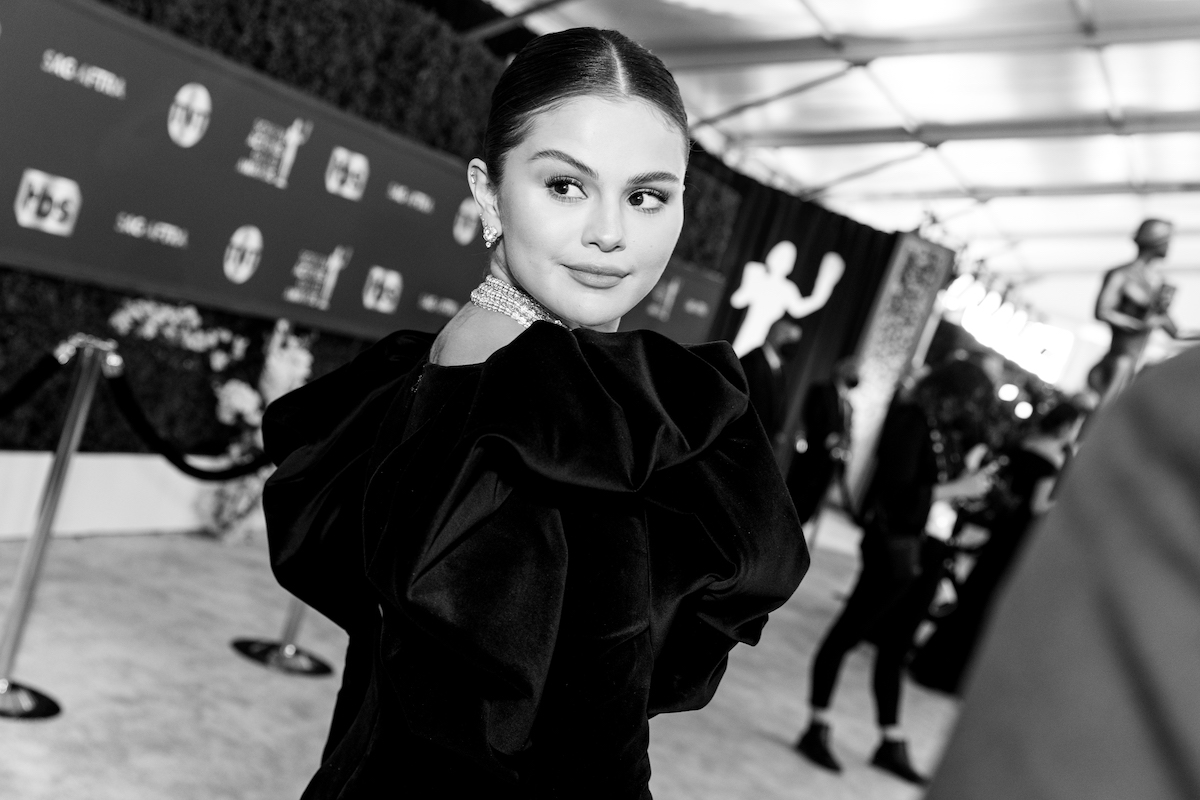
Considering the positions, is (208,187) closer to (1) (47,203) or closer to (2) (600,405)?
(1) (47,203)

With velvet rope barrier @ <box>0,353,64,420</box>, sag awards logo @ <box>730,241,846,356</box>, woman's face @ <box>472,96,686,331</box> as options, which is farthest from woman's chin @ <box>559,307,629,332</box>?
sag awards logo @ <box>730,241,846,356</box>

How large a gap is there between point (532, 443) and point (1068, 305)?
66.6 ft

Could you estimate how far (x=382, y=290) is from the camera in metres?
6.12

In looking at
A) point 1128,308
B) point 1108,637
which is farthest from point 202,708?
point 1128,308

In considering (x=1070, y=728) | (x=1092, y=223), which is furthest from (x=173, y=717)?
(x=1092, y=223)

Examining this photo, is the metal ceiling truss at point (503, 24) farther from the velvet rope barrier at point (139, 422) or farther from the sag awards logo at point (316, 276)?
the velvet rope barrier at point (139, 422)

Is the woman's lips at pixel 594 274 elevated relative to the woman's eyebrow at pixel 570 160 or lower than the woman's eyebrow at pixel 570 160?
lower

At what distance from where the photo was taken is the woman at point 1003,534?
5.80 m

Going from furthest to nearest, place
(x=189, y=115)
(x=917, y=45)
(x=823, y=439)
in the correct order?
(x=917, y=45) → (x=823, y=439) → (x=189, y=115)

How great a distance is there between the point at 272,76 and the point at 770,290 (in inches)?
276

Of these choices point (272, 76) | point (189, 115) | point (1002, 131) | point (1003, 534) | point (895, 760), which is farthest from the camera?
point (1002, 131)

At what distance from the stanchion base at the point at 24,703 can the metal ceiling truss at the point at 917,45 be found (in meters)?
6.61

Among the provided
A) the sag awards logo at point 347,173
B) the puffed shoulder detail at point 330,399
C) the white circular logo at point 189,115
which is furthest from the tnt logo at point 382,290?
the puffed shoulder detail at point 330,399

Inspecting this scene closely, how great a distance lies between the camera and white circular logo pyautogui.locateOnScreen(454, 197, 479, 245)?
630 centimetres
